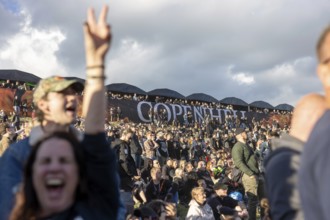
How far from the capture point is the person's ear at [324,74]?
1592mm

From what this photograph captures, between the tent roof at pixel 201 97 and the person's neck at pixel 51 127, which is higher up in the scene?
the tent roof at pixel 201 97

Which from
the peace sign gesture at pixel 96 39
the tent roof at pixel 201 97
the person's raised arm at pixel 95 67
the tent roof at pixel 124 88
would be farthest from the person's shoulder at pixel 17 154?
the tent roof at pixel 201 97

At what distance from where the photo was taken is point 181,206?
11.5m

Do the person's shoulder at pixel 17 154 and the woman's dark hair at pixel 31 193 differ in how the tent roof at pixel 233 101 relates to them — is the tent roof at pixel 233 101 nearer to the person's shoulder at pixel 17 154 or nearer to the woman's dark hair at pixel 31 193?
the person's shoulder at pixel 17 154

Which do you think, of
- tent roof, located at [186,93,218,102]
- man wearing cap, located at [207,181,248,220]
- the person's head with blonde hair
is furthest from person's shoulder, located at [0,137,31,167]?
tent roof, located at [186,93,218,102]

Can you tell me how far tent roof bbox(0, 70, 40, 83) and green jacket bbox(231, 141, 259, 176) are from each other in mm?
21342

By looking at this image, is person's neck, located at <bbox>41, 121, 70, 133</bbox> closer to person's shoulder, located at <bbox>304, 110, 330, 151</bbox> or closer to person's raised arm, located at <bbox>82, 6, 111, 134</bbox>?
person's raised arm, located at <bbox>82, 6, 111, 134</bbox>

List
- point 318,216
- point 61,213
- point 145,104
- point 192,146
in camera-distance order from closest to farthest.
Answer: point 318,216 < point 61,213 < point 192,146 < point 145,104

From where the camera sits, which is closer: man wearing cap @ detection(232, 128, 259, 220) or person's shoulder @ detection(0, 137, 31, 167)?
person's shoulder @ detection(0, 137, 31, 167)

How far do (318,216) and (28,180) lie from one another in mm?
1201

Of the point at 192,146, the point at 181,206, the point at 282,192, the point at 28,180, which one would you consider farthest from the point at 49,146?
the point at 192,146

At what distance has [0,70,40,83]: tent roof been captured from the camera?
27.6m

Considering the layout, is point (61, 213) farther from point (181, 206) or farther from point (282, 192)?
point (181, 206)

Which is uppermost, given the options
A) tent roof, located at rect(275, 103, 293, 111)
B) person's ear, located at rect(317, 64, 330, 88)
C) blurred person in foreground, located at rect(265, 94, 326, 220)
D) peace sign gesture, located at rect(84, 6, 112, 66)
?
tent roof, located at rect(275, 103, 293, 111)
